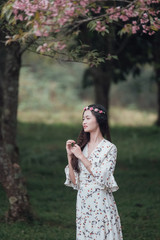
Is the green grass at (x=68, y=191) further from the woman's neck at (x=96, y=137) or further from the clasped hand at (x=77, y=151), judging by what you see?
the clasped hand at (x=77, y=151)

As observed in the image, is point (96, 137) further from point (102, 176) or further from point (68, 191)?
point (68, 191)

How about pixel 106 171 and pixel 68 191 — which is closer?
pixel 106 171

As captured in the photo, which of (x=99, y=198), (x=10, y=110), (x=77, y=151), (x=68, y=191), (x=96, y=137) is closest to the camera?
(x=77, y=151)

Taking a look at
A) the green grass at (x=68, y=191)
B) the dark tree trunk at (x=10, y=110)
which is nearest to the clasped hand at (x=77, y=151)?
the green grass at (x=68, y=191)

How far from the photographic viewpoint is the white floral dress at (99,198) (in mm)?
4422

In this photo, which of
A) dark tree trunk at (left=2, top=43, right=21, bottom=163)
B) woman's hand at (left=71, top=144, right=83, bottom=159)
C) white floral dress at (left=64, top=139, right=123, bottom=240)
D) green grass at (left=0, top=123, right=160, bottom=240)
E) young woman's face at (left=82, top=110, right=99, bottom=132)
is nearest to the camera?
woman's hand at (left=71, top=144, right=83, bottom=159)

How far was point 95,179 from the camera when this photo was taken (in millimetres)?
4410

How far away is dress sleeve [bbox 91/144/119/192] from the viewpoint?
173 inches

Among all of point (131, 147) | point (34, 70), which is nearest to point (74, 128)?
point (131, 147)

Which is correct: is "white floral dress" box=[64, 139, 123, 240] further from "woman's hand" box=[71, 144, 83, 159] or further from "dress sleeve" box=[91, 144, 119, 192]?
"woman's hand" box=[71, 144, 83, 159]

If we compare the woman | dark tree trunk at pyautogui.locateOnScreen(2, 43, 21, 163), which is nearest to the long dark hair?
the woman

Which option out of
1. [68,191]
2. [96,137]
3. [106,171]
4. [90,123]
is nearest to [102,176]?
[106,171]

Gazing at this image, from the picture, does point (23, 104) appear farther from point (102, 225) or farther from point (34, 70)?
point (102, 225)

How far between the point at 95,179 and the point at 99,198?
0.20 meters
